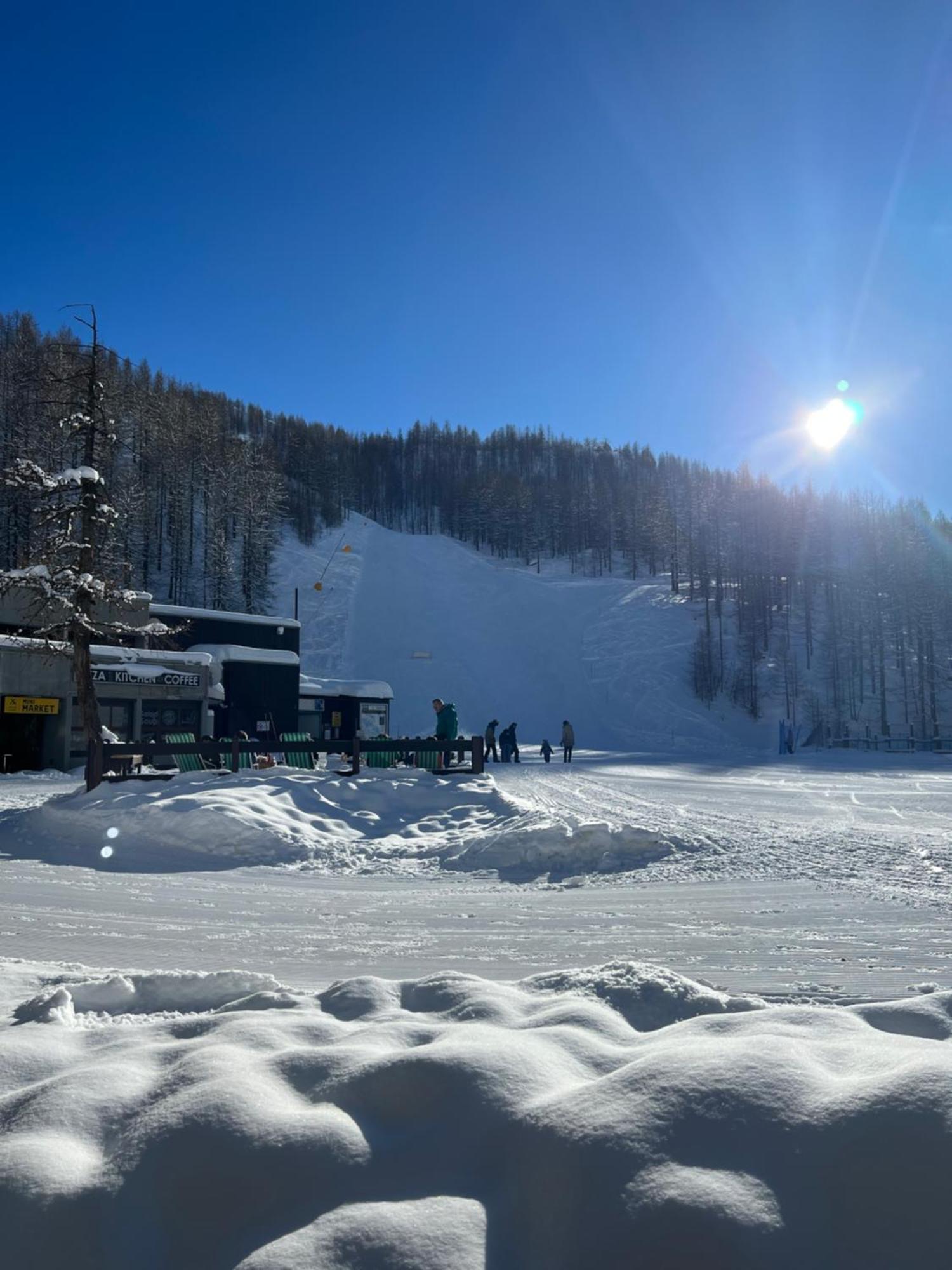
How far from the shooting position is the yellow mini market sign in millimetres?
26969

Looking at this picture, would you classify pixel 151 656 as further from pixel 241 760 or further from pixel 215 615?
pixel 241 760

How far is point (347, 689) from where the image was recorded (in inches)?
1721

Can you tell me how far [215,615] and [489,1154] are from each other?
40.4 metres

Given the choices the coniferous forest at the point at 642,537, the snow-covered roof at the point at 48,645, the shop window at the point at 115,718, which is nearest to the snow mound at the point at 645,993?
the snow-covered roof at the point at 48,645

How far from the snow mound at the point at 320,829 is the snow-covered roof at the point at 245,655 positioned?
73.3 feet

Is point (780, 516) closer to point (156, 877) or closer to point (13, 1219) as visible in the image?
point (156, 877)

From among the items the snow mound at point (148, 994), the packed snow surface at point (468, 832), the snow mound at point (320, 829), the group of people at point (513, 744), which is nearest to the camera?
the snow mound at point (148, 994)

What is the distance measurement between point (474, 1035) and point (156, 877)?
794 centimetres

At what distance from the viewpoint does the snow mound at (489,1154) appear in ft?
6.63

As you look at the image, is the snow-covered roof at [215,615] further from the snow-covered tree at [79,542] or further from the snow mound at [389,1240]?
the snow mound at [389,1240]

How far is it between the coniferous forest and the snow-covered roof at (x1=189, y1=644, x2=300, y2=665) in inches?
207

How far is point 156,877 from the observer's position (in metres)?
10.1

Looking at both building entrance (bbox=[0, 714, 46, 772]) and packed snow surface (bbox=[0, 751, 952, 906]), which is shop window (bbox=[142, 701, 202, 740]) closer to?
building entrance (bbox=[0, 714, 46, 772])

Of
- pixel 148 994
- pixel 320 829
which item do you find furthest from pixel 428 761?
pixel 148 994
